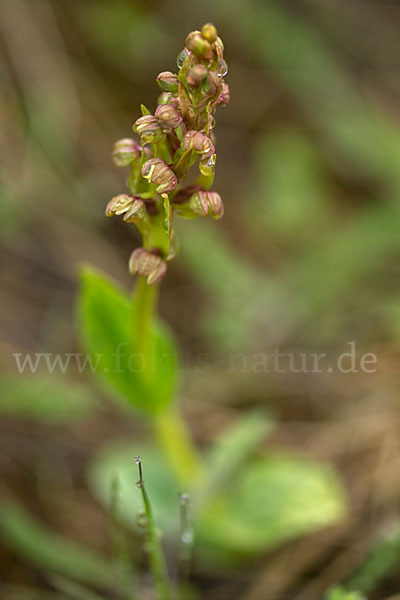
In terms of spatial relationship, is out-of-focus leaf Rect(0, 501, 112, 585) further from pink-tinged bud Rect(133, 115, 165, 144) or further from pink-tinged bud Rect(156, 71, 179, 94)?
pink-tinged bud Rect(156, 71, 179, 94)

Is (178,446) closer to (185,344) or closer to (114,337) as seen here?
(114,337)

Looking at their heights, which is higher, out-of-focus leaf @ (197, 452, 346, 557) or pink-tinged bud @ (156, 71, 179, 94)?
pink-tinged bud @ (156, 71, 179, 94)

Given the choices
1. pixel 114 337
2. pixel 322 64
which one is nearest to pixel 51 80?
pixel 322 64

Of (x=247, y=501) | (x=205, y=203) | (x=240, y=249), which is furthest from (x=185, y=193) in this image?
(x=240, y=249)

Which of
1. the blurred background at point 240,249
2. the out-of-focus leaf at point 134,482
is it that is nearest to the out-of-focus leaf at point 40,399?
the blurred background at point 240,249

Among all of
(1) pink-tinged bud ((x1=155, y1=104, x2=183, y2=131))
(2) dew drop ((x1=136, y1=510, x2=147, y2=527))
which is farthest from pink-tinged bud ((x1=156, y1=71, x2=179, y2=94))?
(2) dew drop ((x1=136, y1=510, x2=147, y2=527))
